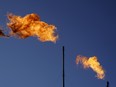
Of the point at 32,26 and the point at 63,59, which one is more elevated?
the point at 32,26

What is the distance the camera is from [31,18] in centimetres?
5031

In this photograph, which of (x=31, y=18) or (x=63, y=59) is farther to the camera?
(x=31, y=18)

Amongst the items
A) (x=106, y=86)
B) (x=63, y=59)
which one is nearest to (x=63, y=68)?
(x=63, y=59)

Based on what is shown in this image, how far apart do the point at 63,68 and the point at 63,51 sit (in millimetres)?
1934

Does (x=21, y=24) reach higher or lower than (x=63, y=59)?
higher

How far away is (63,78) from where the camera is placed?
140ft

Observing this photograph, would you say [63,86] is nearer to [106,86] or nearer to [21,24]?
[106,86]

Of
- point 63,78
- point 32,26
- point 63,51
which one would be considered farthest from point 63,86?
point 32,26

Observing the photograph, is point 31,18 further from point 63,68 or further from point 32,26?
point 63,68

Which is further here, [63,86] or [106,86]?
[106,86]

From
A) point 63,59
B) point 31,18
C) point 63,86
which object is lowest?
point 63,86

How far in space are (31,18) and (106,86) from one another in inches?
517

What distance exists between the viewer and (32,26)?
49844 millimetres

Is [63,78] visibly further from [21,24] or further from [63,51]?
[21,24]
